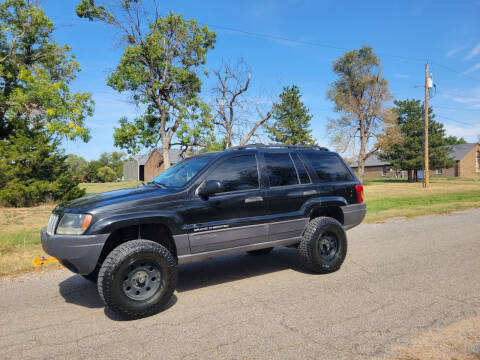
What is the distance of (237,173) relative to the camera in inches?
193

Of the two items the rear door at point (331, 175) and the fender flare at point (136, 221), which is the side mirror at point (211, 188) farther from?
the rear door at point (331, 175)

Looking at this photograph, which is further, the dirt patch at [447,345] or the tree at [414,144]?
the tree at [414,144]

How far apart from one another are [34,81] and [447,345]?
19.9 metres

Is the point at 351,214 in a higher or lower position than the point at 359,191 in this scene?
lower

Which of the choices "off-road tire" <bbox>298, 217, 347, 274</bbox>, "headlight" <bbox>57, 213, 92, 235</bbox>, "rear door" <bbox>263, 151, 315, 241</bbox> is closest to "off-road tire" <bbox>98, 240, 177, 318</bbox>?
"headlight" <bbox>57, 213, 92, 235</bbox>

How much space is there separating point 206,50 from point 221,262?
71.5 feet

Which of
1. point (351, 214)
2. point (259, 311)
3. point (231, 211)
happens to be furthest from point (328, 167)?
point (259, 311)

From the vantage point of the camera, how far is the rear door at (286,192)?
4.98m

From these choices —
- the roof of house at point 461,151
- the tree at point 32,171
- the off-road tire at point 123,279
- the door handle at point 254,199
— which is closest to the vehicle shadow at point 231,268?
the off-road tire at point 123,279

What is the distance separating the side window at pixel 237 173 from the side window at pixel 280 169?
26 cm

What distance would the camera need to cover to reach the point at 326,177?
5.73 meters

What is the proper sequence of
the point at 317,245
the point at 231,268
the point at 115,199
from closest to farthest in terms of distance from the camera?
the point at 115,199 < the point at 317,245 < the point at 231,268

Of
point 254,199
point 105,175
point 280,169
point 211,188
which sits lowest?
point 254,199

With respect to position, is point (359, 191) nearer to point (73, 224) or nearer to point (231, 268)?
point (231, 268)
